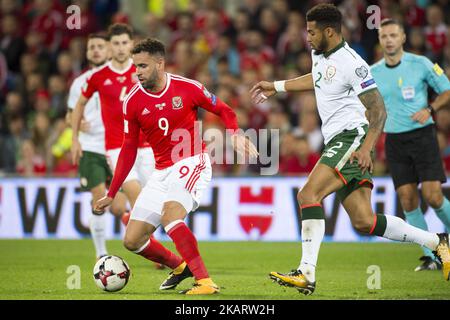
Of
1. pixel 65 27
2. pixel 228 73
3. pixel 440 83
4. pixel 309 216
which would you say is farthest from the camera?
pixel 65 27

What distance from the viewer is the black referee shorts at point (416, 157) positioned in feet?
32.7

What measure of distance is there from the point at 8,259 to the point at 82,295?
3.68 meters

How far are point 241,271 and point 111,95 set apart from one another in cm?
251

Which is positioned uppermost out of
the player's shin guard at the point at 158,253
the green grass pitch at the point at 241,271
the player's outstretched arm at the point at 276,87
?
the player's outstretched arm at the point at 276,87

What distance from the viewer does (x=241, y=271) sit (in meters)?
9.98

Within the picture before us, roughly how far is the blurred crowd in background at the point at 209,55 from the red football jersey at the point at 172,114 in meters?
6.14

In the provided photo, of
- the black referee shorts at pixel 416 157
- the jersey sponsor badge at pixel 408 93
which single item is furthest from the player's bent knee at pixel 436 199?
the jersey sponsor badge at pixel 408 93

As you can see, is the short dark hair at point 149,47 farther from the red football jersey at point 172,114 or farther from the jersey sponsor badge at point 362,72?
the jersey sponsor badge at point 362,72

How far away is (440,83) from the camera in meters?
9.86

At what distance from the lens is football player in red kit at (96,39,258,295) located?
26.3ft

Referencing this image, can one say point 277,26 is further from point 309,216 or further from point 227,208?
point 309,216

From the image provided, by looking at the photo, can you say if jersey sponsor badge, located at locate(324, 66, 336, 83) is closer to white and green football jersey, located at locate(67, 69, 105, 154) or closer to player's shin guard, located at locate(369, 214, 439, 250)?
player's shin guard, located at locate(369, 214, 439, 250)

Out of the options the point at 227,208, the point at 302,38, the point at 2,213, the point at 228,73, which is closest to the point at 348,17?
the point at 302,38

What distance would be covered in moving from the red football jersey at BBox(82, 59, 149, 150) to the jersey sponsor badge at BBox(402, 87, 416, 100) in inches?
117
